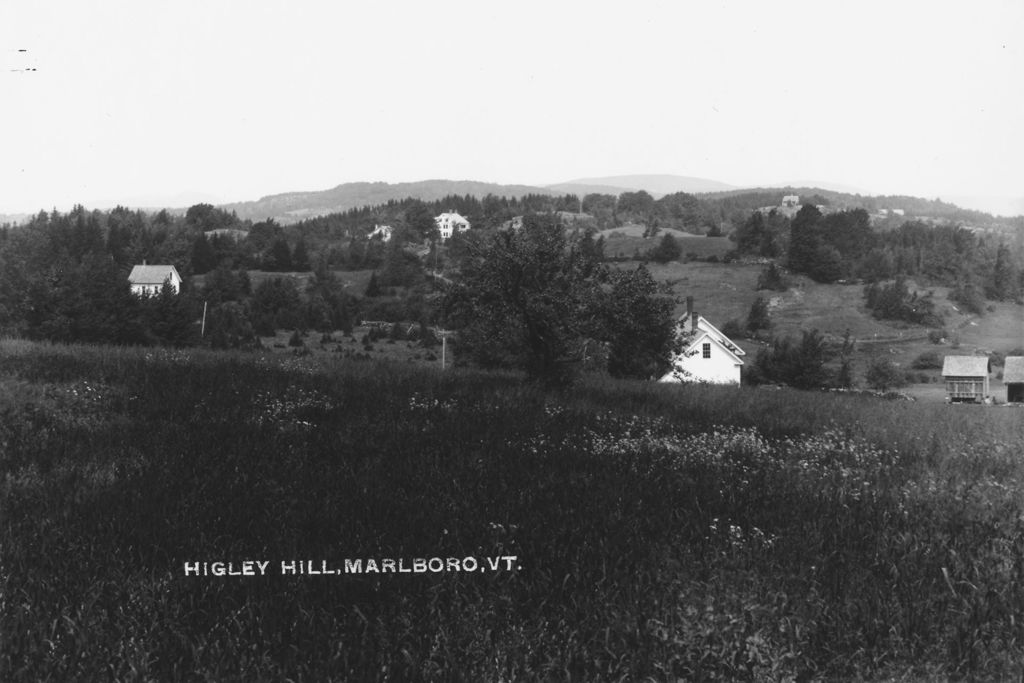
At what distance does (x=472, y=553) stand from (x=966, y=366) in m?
45.8

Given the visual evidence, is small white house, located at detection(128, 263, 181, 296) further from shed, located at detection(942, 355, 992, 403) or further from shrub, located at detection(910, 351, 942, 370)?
shrub, located at detection(910, 351, 942, 370)

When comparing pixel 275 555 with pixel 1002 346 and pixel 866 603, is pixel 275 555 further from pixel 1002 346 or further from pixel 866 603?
Answer: pixel 1002 346

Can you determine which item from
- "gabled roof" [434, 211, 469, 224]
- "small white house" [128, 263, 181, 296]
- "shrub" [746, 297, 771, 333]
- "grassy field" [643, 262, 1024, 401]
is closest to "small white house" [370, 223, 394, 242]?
"gabled roof" [434, 211, 469, 224]

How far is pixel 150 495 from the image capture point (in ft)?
12.4

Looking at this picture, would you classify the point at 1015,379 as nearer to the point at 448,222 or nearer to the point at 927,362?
the point at 448,222

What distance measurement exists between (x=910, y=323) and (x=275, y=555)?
65.6 m

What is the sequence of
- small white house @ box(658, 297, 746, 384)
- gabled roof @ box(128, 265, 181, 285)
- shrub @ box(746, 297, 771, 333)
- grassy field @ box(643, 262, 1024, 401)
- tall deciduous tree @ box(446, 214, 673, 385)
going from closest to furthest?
tall deciduous tree @ box(446, 214, 673, 385), gabled roof @ box(128, 265, 181, 285), grassy field @ box(643, 262, 1024, 401), small white house @ box(658, 297, 746, 384), shrub @ box(746, 297, 771, 333)

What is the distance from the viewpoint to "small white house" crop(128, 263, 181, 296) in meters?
19.2

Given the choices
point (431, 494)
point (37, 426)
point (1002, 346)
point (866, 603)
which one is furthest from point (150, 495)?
point (1002, 346)

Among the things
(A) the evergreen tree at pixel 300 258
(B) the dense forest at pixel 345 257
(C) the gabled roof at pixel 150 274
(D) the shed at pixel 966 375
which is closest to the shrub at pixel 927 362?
(B) the dense forest at pixel 345 257

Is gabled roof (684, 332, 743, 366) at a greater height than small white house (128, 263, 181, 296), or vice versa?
small white house (128, 263, 181, 296)

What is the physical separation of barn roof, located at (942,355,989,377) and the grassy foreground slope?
3955 cm

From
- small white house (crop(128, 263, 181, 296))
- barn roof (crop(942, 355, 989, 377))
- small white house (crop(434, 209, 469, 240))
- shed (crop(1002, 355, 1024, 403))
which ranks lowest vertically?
barn roof (crop(942, 355, 989, 377))

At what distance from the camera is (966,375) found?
1490 inches
